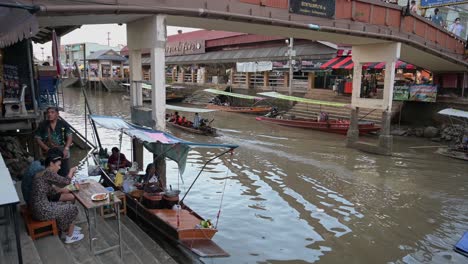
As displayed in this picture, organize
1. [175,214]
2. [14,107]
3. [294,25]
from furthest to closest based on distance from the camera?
[294,25]
[14,107]
[175,214]

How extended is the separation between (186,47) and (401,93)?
26948mm


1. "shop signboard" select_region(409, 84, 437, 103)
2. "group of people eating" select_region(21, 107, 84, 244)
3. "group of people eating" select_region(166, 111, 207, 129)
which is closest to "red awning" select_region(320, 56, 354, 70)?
"shop signboard" select_region(409, 84, 437, 103)

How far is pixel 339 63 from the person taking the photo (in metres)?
24.9

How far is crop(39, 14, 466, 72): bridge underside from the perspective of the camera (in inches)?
388

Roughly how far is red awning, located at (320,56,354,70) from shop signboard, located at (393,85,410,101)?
11.2 feet

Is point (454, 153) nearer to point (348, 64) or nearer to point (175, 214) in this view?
point (348, 64)

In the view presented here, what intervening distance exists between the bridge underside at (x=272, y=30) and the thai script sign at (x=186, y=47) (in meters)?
24.7

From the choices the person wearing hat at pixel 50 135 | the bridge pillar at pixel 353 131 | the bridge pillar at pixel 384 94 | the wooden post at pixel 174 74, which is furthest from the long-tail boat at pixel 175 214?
the wooden post at pixel 174 74

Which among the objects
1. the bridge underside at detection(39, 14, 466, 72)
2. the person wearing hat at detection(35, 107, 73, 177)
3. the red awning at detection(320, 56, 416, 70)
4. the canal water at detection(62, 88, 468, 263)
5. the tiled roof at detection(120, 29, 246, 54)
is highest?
the tiled roof at detection(120, 29, 246, 54)

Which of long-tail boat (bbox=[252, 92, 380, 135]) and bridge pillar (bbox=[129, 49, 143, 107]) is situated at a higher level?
bridge pillar (bbox=[129, 49, 143, 107])

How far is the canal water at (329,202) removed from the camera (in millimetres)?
7875

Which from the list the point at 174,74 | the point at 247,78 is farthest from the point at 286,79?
the point at 174,74

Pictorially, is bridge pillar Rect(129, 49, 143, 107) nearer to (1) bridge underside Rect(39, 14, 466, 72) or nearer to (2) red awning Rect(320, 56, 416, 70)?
(1) bridge underside Rect(39, 14, 466, 72)

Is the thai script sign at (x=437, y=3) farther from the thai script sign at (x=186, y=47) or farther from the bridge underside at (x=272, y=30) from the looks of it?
the thai script sign at (x=186, y=47)
